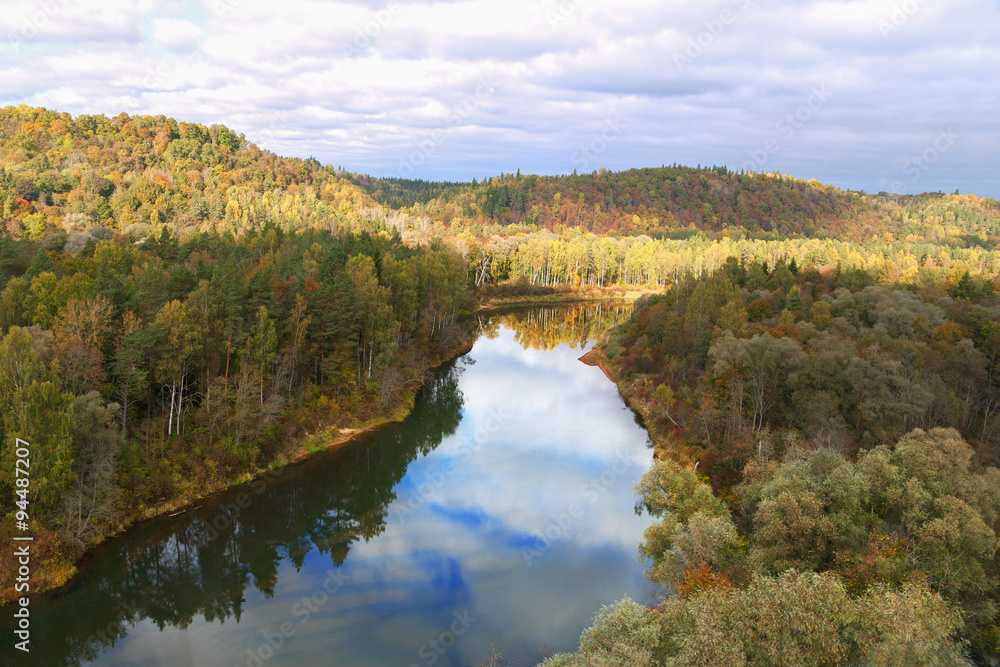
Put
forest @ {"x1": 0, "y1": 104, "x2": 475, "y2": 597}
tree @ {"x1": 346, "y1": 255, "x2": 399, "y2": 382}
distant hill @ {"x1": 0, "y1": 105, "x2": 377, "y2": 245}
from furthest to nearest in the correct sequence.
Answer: distant hill @ {"x1": 0, "y1": 105, "x2": 377, "y2": 245} → tree @ {"x1": 346, "y1": 255, "x2": 399, "y2": 382} → forest @ {"x1": 0, "y1": 104, "x2": 475, "y2": 597}

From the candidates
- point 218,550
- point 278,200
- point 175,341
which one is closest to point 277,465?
point 218,550

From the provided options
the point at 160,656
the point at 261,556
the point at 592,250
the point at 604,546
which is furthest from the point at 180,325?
the point at 592,250

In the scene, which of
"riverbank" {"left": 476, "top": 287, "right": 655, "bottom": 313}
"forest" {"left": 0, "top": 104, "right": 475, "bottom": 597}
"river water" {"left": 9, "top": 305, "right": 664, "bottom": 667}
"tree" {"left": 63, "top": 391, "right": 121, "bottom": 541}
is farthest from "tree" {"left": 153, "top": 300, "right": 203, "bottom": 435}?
"riverbank" {"left": 476, "top": 287, "right": 655, "bottom": 313}

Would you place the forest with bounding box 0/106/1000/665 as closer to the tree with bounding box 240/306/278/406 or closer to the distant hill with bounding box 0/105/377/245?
the tree with bounding box 240/306/278/406

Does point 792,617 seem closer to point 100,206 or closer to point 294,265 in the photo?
point 294,265

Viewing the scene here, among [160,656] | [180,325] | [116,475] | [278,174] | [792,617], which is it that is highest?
[278,174]

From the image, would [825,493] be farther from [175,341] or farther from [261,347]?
[175,341]
